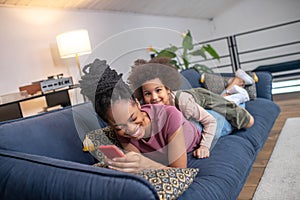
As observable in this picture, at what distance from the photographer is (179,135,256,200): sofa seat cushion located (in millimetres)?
1188

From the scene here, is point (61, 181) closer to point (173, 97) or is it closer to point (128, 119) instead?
point (128, 119)

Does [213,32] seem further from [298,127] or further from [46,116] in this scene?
[46,116]

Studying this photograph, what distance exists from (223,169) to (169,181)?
16.5 inches

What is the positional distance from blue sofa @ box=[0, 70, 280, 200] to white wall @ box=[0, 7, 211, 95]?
2.81 feet

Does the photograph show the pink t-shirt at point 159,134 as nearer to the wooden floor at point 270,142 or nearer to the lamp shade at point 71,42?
the wooden floor at point 270,142

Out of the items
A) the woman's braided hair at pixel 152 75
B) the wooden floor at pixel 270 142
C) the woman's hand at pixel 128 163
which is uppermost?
the woman's braided hair at pixel 152 75

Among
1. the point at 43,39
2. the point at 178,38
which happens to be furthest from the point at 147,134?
the point at 178,38

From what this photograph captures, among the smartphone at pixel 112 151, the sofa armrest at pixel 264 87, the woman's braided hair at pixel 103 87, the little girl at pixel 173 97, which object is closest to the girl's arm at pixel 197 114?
the little girl at pixel 173 97

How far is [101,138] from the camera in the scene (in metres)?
1.44

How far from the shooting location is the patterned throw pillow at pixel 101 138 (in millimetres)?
1407

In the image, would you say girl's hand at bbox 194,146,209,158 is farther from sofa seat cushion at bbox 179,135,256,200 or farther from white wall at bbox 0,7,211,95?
white wall at bbox 0,7,211,95

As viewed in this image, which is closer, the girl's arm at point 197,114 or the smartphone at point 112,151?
the smartphone at point 112,151

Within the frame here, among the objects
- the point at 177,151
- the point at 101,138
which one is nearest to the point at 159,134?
the point at 177,151

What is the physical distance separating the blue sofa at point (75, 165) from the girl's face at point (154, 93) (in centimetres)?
30
